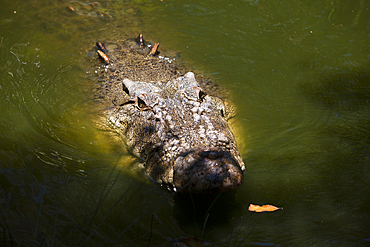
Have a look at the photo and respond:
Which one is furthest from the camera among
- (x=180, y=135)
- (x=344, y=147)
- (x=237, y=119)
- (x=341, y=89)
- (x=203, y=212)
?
(x=341, y=89)

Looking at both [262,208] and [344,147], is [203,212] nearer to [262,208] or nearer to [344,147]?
[262,208]

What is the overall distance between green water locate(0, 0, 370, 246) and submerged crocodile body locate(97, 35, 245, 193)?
244 mm

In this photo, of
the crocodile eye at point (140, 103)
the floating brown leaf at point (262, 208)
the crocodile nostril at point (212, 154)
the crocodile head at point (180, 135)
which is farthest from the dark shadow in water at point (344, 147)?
the crocodile eye at point (140, 103)

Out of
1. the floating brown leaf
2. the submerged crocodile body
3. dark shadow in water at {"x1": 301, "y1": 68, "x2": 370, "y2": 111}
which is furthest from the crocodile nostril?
dark shadow in water at {"x1": 301, "y1": 68, "x2": 370, "y2": 111}

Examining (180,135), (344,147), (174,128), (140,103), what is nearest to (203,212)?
(180,135)

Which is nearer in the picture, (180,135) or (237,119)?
(180,135)

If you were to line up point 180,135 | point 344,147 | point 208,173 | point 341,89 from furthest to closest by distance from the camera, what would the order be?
point 341,89 → point 344,147 → point 180,135 → point 208,173

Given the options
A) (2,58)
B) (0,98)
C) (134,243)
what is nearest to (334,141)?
(134,243)

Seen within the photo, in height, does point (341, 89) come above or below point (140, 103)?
above

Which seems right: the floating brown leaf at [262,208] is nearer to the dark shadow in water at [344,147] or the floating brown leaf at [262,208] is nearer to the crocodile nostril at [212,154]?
the dark shadow in water at [344,147]

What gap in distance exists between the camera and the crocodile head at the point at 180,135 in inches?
110

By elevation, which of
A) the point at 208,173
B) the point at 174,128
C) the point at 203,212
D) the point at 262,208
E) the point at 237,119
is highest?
the point at 208,173

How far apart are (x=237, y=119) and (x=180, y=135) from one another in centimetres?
148

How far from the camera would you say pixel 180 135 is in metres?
3.44
